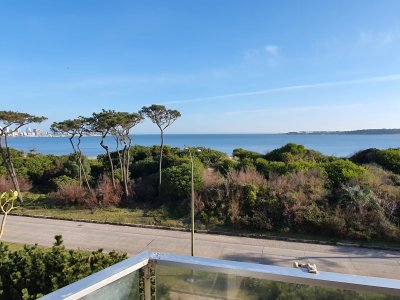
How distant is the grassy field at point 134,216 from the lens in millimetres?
13369

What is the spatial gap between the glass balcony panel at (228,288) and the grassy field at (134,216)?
11682 millimetres

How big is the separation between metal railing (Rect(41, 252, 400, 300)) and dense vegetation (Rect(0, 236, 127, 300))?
163 inches

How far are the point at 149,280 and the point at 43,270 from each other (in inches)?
184

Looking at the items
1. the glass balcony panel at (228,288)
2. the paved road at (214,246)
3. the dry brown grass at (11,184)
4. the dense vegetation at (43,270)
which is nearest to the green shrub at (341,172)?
the paved road at (214,246)

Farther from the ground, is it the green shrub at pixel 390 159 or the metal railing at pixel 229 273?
the metal railing at pixel 229 273

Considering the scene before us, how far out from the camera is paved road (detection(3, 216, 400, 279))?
35.5ft

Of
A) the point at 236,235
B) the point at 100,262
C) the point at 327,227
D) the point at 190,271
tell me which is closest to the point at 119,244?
the point at 236,235

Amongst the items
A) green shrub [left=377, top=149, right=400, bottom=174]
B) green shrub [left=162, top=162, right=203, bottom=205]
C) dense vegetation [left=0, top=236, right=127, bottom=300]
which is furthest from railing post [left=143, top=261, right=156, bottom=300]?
green shrub [left=377, top=149, right=400, bottom=174]

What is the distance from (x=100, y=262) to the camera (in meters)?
6.35

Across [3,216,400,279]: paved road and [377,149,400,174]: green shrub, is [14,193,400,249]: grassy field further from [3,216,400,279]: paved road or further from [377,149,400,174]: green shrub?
[377,149,400,174]: green shrub

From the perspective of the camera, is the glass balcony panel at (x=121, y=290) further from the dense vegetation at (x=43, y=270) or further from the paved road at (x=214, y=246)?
the paved road at (x=214, y=246)

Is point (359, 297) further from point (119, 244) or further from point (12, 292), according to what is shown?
point (119, 244)

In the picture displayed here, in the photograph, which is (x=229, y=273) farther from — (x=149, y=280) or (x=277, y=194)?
(x=277, y=194)

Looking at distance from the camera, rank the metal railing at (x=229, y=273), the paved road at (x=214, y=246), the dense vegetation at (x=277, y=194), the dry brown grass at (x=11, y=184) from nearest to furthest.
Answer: the metal railing at (x=229, y=273) < the paved road at (x=214, y=246) < the dense vegetation at (x=277, y=194) < the dry brown grass at (x=11, y=184)
